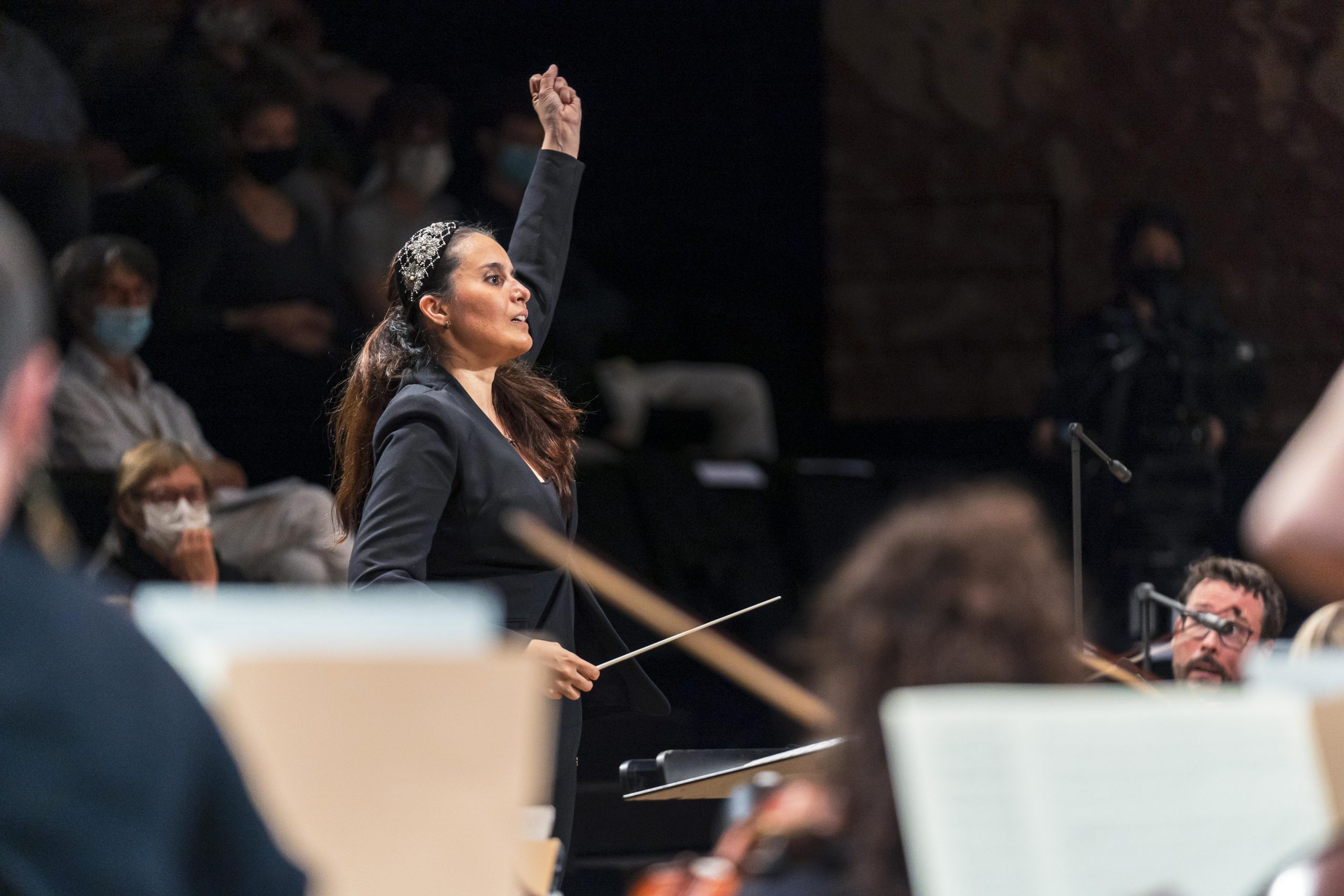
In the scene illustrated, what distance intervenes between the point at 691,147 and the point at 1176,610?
3530 millimetres

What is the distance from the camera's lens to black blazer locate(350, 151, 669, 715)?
2.16 meters

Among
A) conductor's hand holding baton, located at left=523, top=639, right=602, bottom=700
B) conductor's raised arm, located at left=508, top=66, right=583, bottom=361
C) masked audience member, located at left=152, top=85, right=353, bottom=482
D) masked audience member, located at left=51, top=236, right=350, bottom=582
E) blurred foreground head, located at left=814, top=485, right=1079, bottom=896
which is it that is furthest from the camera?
masked audience member, located at left=152, top=85, right=353, bottom=482

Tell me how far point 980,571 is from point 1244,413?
426 centimetres

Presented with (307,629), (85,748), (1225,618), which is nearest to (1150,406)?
(1225,618)

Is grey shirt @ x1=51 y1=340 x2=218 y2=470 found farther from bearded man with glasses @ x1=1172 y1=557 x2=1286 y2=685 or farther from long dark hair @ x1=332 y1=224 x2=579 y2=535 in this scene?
bearded man with glasses @ x1=1172 y1=557 x2=1286 y2=685

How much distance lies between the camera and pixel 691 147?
242 inches

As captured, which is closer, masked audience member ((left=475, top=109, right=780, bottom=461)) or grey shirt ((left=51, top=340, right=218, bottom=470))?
grey shirt ((left=51, top=340, right=218, bottom=470))

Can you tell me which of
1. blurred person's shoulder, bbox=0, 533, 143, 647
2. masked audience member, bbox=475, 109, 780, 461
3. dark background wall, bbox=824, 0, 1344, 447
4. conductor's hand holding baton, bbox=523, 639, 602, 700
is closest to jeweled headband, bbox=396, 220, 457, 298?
conductor's hand holding baton, bbox=523, 639, 602, 700

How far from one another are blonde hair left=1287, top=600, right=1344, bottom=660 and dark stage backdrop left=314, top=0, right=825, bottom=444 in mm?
3751

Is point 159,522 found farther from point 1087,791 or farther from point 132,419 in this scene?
point 1087,791

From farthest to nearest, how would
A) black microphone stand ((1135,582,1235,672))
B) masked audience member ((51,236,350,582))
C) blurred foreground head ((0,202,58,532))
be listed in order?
1. masked audience member ((51,236,350,582))
2. black microphone stand ((1135,582,1235,672))
3. blurred foreground head ((0,202,58,532))

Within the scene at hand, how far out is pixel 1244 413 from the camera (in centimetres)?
495

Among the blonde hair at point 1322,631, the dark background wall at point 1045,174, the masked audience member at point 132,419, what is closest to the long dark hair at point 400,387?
the blonde hair at point 1322,631

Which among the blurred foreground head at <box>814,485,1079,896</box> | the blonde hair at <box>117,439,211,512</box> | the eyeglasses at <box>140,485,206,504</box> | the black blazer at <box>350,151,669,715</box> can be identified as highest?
the blurred foreground head at <box>814,485,1079,896</box>
